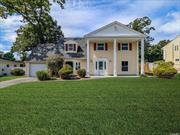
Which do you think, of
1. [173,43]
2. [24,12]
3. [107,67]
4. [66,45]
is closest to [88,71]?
[107,67]

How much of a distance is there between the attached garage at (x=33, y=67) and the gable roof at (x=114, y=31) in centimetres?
723

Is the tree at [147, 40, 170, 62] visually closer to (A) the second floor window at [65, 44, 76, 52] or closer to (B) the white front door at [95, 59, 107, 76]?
(B) the white front door at [95, 59, 107, 76]

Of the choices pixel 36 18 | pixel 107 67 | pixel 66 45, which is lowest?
pixel 107 67

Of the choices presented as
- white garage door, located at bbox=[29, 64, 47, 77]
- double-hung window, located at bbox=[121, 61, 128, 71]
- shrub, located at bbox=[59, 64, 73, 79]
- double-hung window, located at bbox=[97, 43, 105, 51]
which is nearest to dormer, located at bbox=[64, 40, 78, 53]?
double-hung window, located at bbox=[97, 43, 105, 51]

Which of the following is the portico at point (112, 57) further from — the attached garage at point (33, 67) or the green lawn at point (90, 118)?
the green lawn at point (90, 118)

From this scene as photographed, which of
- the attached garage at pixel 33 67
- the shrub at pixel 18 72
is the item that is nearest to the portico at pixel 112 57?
the attached garage at pixel 33 67

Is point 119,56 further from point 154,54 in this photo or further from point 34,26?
point 154,54

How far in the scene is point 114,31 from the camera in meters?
35.4

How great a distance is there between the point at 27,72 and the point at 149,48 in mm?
35377

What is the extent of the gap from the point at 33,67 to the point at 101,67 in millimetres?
8973

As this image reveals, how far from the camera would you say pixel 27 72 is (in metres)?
37.9

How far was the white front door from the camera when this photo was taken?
1457 inches

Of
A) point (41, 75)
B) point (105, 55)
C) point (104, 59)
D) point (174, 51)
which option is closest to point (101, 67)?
point (104, 59)

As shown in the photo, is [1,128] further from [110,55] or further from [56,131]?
[110,55]
